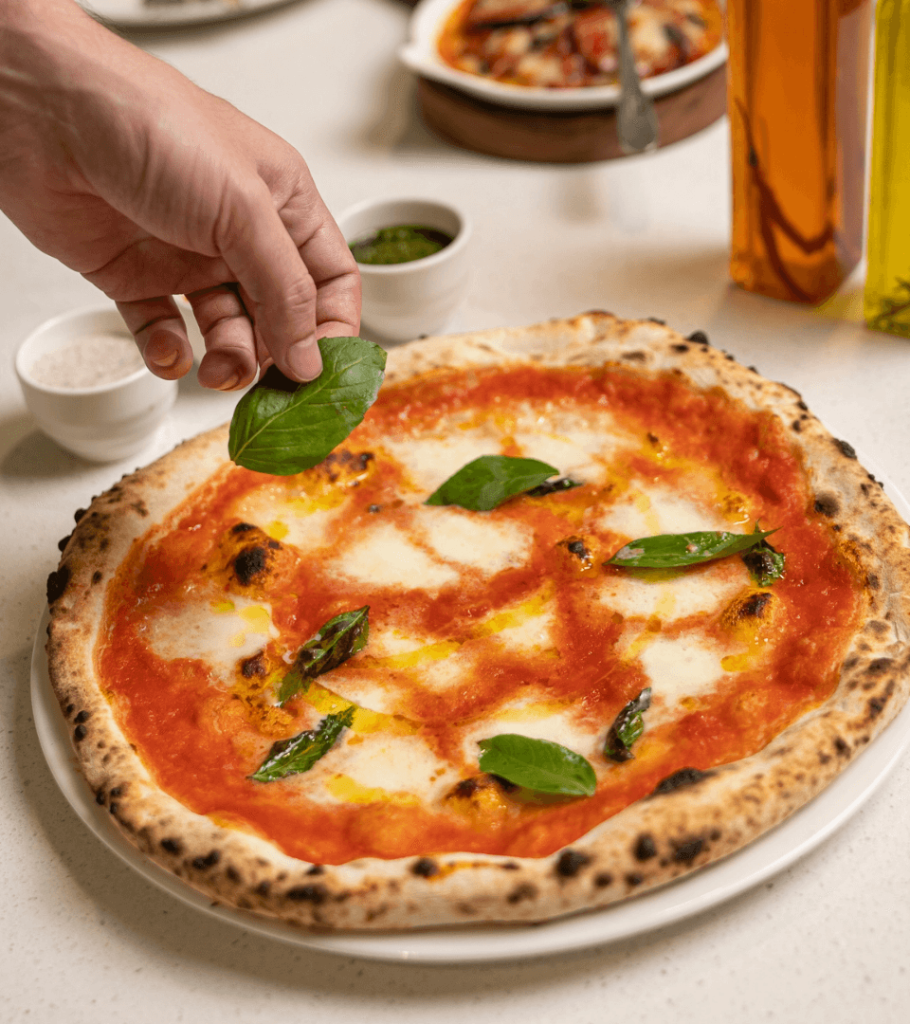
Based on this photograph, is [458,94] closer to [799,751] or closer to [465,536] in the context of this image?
[465,536]

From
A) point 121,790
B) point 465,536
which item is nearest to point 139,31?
point 465,536

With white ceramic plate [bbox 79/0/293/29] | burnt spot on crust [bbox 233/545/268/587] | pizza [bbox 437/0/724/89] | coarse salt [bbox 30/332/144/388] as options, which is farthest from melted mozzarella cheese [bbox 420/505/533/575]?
white ceramic plate [bbox 79/0/293/29]

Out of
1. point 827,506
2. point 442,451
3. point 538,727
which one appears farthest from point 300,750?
point 827,506

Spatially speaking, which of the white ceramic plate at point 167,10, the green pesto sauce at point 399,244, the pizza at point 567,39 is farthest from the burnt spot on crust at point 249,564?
the white ceramic plate at point 167,10

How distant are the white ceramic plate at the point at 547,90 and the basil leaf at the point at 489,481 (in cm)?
135

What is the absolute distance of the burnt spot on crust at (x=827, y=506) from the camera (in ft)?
5.37

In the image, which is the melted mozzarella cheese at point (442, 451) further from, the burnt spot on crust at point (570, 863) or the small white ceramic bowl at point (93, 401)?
the burnt spot on crust at point (570, 863)

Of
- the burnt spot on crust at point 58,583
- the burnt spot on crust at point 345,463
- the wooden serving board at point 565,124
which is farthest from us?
the wooden serving board at point 565,124

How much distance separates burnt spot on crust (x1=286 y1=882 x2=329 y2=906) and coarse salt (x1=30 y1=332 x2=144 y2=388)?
3.80ft

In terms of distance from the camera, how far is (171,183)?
57.2 inches

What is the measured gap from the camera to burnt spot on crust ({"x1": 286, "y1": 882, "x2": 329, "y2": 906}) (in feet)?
3.96

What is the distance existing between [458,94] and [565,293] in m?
0.89

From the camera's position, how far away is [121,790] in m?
1.36

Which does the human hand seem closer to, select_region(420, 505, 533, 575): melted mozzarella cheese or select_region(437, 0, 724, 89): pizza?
select_region(420, 505, 533, 575): melted mozzarella cheese
